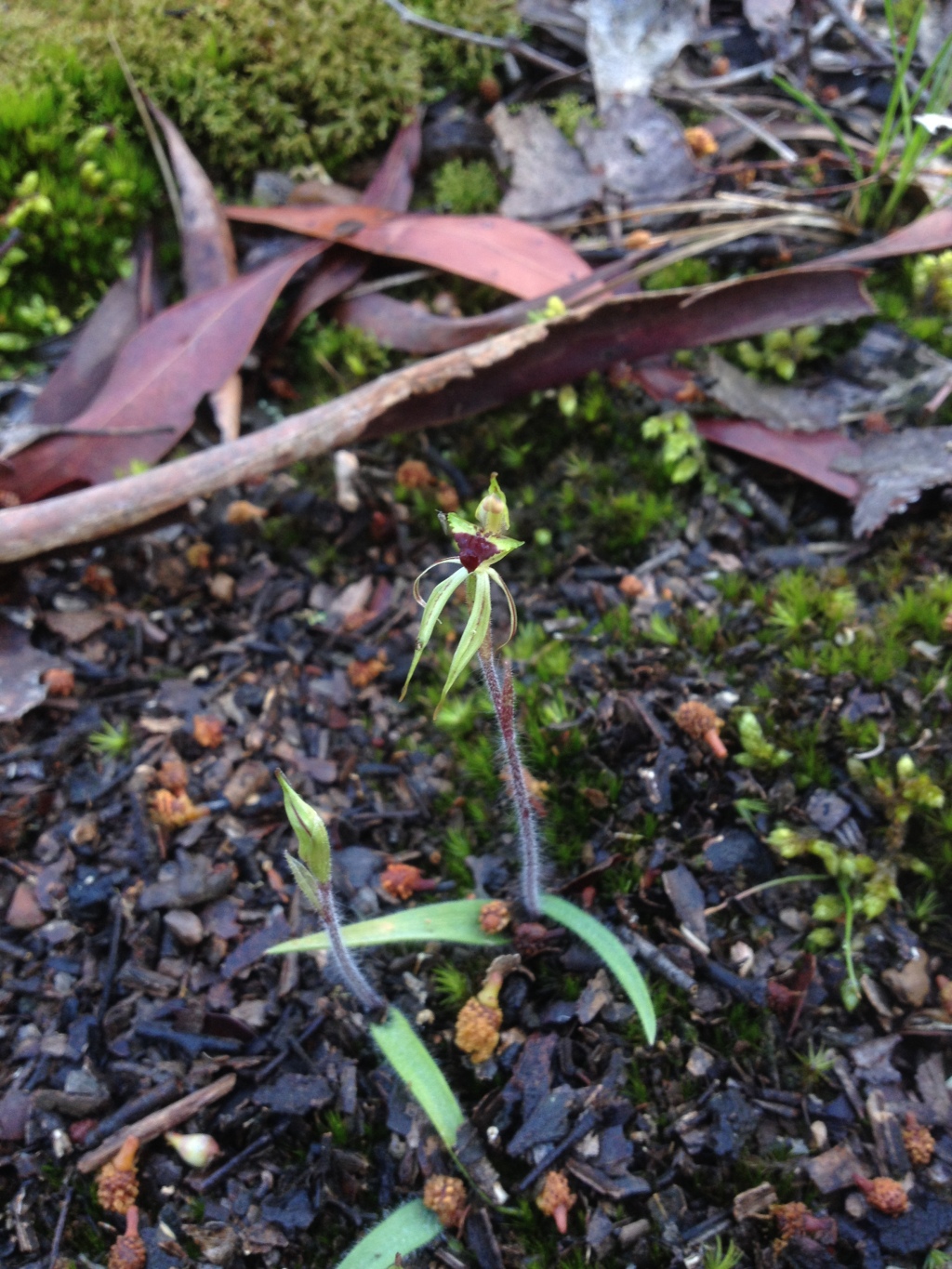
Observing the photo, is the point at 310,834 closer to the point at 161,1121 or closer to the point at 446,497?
the point at 161,1121

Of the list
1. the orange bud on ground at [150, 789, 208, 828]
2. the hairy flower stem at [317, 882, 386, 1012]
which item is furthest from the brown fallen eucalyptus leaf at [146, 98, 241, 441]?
the hairy flower stem at [317, 882, 386, 1012]

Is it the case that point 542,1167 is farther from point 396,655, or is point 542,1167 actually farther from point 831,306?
point 831,306

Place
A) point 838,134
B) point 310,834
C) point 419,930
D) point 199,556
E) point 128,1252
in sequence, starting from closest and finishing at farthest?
point 310,834 < point 128,1252 < point 419,930 < point 199,556 < point 838,134

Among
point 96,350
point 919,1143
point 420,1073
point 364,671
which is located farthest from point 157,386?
point 919,1143

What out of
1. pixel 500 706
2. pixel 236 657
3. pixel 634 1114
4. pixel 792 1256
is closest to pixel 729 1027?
pixel 634 1114

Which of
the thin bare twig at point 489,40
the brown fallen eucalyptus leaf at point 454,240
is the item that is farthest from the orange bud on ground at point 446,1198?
the thin bare twig at point 489,40

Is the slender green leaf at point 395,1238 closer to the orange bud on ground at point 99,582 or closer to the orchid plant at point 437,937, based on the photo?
the orchid plant at point 437,937
